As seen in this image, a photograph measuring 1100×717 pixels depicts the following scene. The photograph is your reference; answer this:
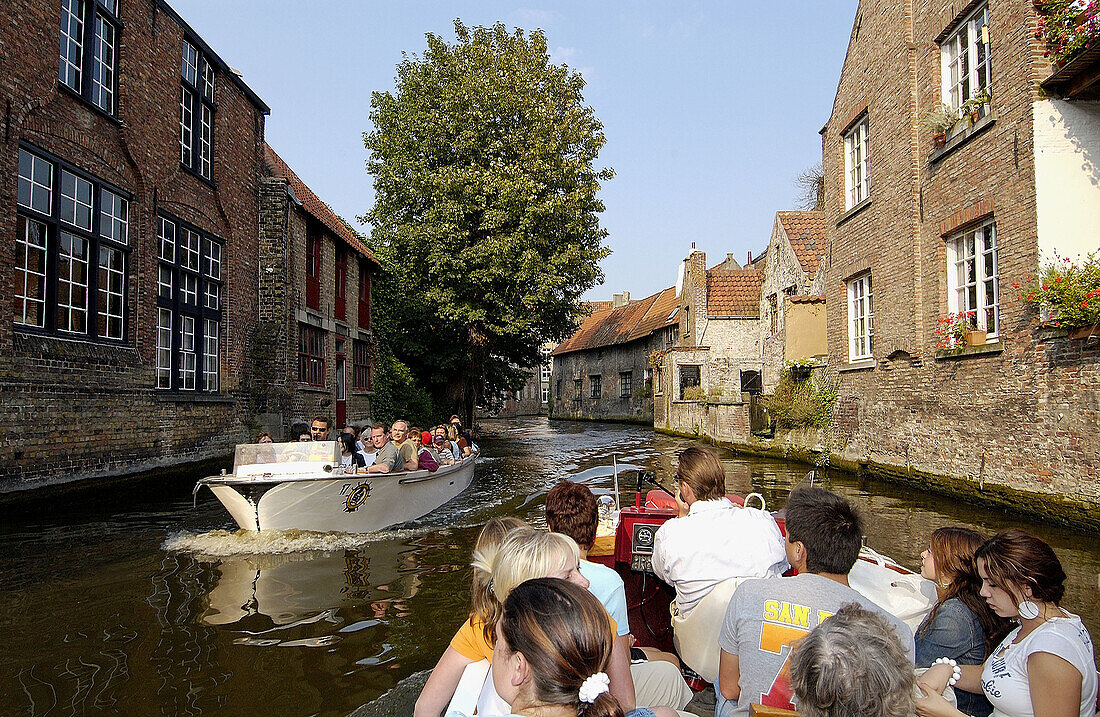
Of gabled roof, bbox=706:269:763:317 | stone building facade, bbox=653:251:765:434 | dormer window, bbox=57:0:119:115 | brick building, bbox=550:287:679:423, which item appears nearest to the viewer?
dormer window, bbox=57:0:119:115

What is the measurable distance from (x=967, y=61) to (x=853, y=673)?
37.1 feet

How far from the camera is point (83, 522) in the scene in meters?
9.27

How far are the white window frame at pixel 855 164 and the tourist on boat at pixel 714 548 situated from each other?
11.5m

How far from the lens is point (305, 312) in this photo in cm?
1814

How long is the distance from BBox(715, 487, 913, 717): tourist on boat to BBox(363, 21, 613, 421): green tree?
1775cm

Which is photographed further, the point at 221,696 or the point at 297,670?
the point at 297,670

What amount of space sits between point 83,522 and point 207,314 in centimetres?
665

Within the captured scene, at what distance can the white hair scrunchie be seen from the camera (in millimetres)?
1813

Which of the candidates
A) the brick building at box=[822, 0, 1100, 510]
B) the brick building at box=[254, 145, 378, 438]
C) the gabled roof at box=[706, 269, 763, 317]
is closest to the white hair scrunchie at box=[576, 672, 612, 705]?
the brick building at box=[822, 0, 1100, 510]

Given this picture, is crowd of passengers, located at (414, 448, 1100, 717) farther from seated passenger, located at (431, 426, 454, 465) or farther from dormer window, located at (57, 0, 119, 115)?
dormer window, located at (57, 0, 119, 115)

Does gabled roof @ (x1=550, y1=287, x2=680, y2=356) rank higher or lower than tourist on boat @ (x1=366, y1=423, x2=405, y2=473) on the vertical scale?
higher

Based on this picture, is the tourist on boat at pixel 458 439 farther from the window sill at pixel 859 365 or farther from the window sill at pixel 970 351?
the window sill at pixel 970 351

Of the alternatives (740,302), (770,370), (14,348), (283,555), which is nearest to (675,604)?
(283,555)

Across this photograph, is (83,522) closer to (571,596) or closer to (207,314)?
(207,314)
